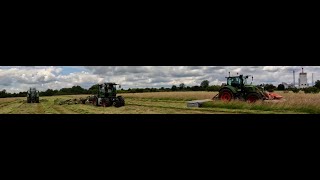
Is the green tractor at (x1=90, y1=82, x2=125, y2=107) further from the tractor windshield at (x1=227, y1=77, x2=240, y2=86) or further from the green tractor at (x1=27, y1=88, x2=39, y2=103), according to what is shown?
the tractor windshield at (x1=227, y1=77, x2=240, y2=86)

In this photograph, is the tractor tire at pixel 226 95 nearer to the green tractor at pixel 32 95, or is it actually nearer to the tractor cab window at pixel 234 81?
the tractor cab window at pixel 234 81

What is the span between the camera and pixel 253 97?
614 cm

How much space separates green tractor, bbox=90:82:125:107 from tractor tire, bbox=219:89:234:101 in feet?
6.82

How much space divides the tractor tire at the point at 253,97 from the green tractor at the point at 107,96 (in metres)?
2.67

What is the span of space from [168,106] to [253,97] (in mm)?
1925

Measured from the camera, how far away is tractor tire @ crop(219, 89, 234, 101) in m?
6.13

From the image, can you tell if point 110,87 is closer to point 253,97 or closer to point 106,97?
point 106,97

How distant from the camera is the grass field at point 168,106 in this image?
16.7 feet

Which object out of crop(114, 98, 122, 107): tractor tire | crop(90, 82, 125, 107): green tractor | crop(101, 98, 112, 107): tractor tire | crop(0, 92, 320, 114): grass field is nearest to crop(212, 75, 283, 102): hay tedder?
crop(0, 92, 320, 114): grass field

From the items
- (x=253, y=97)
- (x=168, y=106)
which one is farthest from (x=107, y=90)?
(x=253, y=97)
